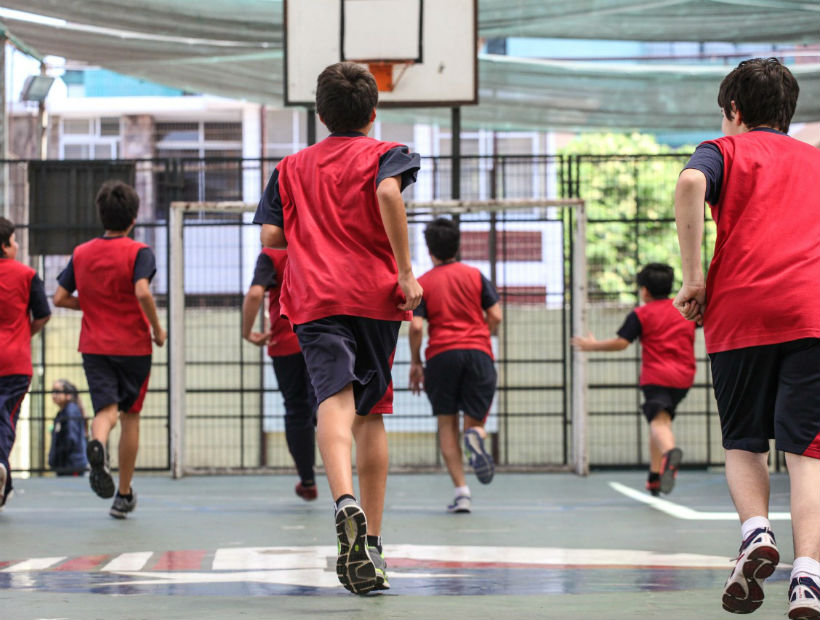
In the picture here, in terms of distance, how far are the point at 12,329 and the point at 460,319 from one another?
2.80 meters

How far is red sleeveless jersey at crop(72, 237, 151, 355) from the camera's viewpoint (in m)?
6.99

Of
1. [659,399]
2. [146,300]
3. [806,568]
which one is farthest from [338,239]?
[659,399]

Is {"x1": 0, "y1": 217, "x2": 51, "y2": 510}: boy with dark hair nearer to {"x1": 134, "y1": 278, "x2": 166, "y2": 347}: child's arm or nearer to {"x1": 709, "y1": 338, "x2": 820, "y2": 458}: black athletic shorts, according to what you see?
{"x1": 134, "y1": 278, "x2": 166, "y2": 347}: child's arm

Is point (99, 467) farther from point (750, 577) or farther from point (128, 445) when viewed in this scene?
point (750, 577)

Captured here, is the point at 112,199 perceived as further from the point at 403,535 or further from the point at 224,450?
the point at 224,450

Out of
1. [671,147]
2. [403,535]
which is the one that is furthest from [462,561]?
[671,147]

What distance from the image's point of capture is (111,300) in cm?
703

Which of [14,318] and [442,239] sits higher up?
[442,239]

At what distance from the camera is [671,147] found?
105 ft

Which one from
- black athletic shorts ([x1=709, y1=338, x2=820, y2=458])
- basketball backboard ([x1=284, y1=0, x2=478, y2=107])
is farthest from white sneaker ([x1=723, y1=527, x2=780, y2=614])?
basketball backboard ([x1=284, y1=0, x2=478, y2=107])

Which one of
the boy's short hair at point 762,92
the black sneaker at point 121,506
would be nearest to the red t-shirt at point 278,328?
the black sneaker at point 121,506

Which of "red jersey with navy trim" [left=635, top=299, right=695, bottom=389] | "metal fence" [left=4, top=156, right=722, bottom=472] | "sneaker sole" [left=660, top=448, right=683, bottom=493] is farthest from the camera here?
"metal fence" [left=4, top=156, right=722, bottom=472]

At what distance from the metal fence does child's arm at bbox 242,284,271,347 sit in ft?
7.66

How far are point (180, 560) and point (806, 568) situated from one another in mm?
2870
